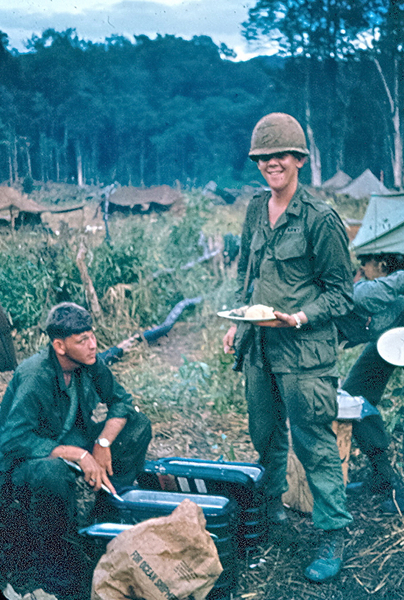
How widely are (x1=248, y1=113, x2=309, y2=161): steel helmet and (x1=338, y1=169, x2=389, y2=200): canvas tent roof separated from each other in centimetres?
159

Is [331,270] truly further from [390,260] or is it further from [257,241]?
[390,260]

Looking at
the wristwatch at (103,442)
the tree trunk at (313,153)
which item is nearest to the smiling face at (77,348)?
the wristwatch at (103,442)

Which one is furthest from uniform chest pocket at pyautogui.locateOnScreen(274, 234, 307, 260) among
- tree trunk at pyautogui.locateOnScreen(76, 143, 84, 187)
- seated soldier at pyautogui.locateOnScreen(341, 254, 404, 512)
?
tree trunk at pyautogui.locateOnScreen(76, 143, 84, 187)

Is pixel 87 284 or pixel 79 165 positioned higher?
pixel 79 165

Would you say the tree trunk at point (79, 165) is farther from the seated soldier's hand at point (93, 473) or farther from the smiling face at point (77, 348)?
the seated soldier's hand at point (93, 473)

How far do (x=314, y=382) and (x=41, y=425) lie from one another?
5.03ft

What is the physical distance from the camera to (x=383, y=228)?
4039mm

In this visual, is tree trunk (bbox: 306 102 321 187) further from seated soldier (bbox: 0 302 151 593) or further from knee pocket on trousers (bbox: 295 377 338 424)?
seated soldier (bbox: 0 302 151 593)

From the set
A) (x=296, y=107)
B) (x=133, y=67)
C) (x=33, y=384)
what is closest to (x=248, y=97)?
(x=296, y=107)

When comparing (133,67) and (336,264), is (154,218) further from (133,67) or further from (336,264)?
(336,264)

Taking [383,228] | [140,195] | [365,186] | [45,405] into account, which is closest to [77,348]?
[45,405]

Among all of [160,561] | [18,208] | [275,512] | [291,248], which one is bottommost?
[275,512]

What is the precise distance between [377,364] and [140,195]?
238cm

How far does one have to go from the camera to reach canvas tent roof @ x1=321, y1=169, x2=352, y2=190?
14.3ft
